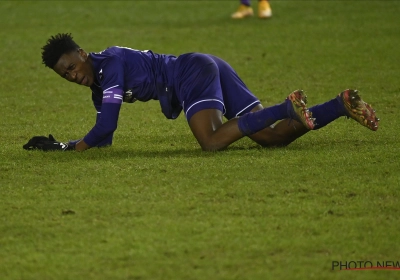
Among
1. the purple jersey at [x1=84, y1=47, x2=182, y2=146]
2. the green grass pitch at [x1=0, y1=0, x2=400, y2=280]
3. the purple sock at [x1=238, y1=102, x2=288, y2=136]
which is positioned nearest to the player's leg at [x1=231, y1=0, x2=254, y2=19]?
the green grass pitch at [x1=0, y1=0, x2=400, y2=280]

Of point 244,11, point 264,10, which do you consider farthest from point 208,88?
point 244,11

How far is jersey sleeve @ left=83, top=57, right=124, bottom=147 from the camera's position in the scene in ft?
19.4

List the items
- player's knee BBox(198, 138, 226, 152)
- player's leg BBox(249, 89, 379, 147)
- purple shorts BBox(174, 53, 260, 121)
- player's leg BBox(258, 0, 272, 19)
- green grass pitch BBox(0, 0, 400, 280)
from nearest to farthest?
green grass pitch BBox(0, 0, 400, 280) → player's leg BBox(249, 89, 379, 147) → player's knee BBox(198, 138, 226, 152) → purple shorts BBox(174, 53, 260, 121) → player's leg BBox(258, 0, 272, 19)

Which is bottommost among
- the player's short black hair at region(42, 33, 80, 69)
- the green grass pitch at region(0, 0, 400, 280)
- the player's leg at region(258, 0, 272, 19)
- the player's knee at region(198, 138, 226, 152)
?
the green grass pitch at region(0, 0, 400, 280)

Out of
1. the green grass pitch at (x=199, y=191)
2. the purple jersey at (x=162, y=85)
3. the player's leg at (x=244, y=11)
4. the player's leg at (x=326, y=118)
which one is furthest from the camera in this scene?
the player's leg at (x=244, y=11)

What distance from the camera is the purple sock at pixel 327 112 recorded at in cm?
600

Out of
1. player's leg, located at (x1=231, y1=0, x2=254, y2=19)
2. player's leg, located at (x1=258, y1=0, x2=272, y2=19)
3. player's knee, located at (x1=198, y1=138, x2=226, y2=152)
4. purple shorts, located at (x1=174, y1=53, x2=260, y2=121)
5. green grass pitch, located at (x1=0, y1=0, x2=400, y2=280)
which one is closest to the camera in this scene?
green grass pitch, located at (x1=0, y1=0, x2=400, y2=280)

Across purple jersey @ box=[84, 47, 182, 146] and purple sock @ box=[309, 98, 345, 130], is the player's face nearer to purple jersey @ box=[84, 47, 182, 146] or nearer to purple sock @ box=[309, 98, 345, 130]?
purple jersey @ box=[84, 47, 182, 146]

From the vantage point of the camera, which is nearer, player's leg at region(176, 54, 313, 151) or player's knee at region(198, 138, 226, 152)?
player's leg at region(176, 54, 313, 151)

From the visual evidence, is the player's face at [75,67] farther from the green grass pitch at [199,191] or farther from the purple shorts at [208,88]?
the purple shorts at [208,88]

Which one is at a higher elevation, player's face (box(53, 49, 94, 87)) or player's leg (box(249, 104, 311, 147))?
player's face (box(53, 49, 94, 87))

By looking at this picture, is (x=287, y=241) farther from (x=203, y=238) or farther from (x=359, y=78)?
(x=359, y=78)

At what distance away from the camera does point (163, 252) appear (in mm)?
4148

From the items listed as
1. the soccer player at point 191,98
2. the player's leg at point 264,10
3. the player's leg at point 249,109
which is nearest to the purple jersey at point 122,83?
the soccer player at point 191,98
